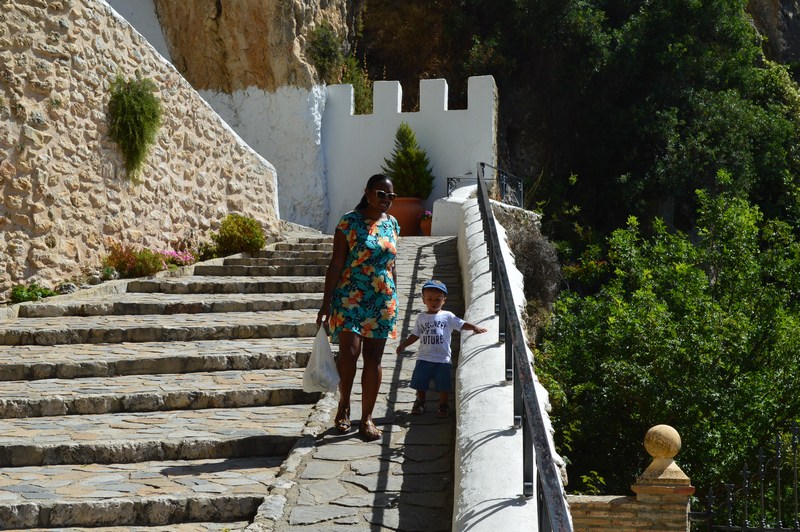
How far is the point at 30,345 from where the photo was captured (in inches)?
336

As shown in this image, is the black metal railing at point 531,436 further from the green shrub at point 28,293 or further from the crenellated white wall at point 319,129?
the crenellated white wall at point 319,129

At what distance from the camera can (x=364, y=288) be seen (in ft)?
19.0

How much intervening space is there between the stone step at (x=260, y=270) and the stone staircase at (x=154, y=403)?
694 mm

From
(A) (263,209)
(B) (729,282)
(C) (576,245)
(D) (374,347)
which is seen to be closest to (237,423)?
(D) (374,347)

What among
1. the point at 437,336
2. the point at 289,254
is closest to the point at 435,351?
the point at 437,336

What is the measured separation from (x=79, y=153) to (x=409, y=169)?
A: 24.7ft

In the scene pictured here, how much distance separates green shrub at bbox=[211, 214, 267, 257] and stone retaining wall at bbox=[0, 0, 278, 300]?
0.22 metres

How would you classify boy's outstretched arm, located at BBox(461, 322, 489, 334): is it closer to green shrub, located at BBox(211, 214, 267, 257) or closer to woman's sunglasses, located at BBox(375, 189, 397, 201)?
woman's sunglasses, located at BBox(375, 189, 397, 201)

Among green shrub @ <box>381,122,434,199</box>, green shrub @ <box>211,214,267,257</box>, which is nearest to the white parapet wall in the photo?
green shrub @ <box>211,214,267,257</box>

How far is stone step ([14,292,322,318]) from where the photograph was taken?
944cm

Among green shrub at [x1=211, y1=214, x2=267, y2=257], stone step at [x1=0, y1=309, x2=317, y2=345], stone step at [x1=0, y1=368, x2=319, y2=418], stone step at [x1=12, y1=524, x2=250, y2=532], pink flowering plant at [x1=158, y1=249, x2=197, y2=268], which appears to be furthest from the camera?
green shrub at [x1=211, y1=214, x2=267, y2=257]

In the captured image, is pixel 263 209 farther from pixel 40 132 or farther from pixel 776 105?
pixel 776 105

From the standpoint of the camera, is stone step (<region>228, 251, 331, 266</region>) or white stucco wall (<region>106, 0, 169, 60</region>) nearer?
stone step (<region>228, 251, 331, 266</region>)

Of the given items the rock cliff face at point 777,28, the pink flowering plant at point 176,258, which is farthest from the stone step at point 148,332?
the rock cliff face at point 777,28
